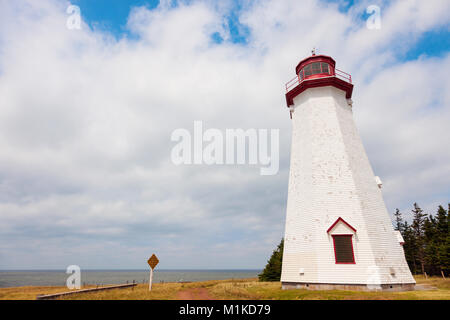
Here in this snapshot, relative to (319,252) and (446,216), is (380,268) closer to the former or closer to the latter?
(319,252)

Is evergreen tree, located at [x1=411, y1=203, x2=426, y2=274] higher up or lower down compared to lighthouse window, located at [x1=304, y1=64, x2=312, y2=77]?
lower down

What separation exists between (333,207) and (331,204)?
0.24 meters

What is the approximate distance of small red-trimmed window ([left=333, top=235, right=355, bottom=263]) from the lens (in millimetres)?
17000

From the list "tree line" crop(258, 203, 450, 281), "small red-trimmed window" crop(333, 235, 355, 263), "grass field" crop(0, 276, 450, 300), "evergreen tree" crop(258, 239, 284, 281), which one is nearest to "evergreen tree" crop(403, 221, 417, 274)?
"tree line" crop(258, 203, 450, 281)

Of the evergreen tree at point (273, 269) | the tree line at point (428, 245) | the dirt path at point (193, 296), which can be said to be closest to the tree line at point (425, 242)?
the tree line at point (428, 245)

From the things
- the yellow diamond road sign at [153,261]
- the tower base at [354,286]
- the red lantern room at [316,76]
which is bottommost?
A: the tower base at [354,286]

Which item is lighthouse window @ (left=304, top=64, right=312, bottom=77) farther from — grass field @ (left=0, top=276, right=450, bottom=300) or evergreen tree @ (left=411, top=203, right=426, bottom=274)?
evergreen tree @ (left=411, top=203, right=426, bottom=274)

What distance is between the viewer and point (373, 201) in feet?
62.3

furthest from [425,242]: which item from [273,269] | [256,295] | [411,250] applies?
[256,295]

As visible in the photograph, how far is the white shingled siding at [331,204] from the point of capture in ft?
55.6

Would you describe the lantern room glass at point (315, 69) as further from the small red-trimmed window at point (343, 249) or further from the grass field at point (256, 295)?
the grass field at point (256, 295)

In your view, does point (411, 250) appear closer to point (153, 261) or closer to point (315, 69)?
point (315, 69)

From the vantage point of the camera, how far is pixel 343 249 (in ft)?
56.7
